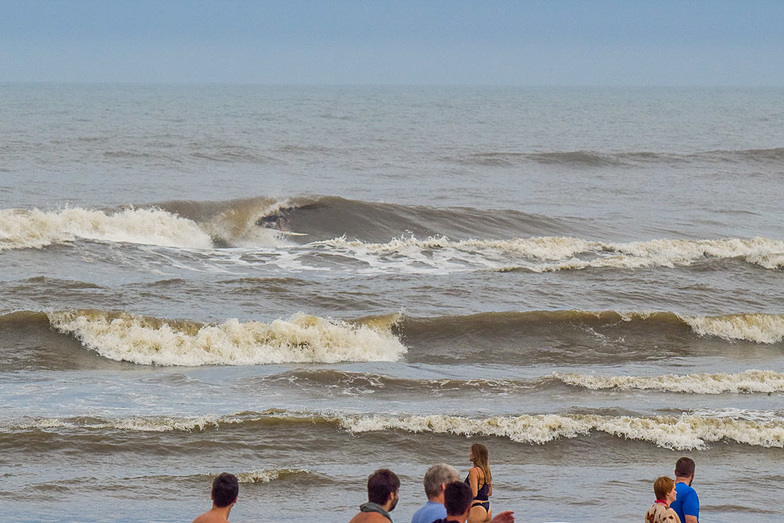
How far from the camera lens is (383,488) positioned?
5457 millimetres

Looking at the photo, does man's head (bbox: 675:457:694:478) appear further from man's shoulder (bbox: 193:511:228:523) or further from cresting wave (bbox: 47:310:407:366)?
cresting wave (bbox: 47:310:407:366)

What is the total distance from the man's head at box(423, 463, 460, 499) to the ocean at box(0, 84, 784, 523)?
10.5 ft

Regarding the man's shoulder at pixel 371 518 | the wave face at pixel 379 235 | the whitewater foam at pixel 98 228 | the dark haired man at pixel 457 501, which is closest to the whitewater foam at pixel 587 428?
the man's shoulder at pixel 371 518

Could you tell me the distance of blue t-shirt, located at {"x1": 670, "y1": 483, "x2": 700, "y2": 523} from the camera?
6961 mm

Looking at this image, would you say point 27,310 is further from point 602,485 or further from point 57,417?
point 602,485

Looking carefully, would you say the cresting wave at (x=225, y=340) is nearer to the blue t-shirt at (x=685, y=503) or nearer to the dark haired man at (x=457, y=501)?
the blue t-shirt at (x=685, y=503)

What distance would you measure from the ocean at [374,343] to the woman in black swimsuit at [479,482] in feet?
6.63

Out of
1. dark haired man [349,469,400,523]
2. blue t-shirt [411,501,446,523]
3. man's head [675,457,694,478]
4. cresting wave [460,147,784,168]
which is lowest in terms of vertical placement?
man's head [675,457,694,478]

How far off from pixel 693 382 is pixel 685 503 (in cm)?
708

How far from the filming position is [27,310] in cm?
1655

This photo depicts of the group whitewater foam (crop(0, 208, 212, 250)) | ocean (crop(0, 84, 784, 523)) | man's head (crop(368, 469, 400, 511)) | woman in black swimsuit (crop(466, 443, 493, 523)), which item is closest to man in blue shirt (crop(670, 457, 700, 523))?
woman in black swimsuit (crop(466, 443, 493, 523))

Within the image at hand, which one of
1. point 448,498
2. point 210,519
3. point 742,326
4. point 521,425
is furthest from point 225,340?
point 448,498

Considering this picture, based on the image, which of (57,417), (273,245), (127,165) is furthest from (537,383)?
(127,165)

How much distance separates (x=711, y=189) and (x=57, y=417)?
3111 centimetres
